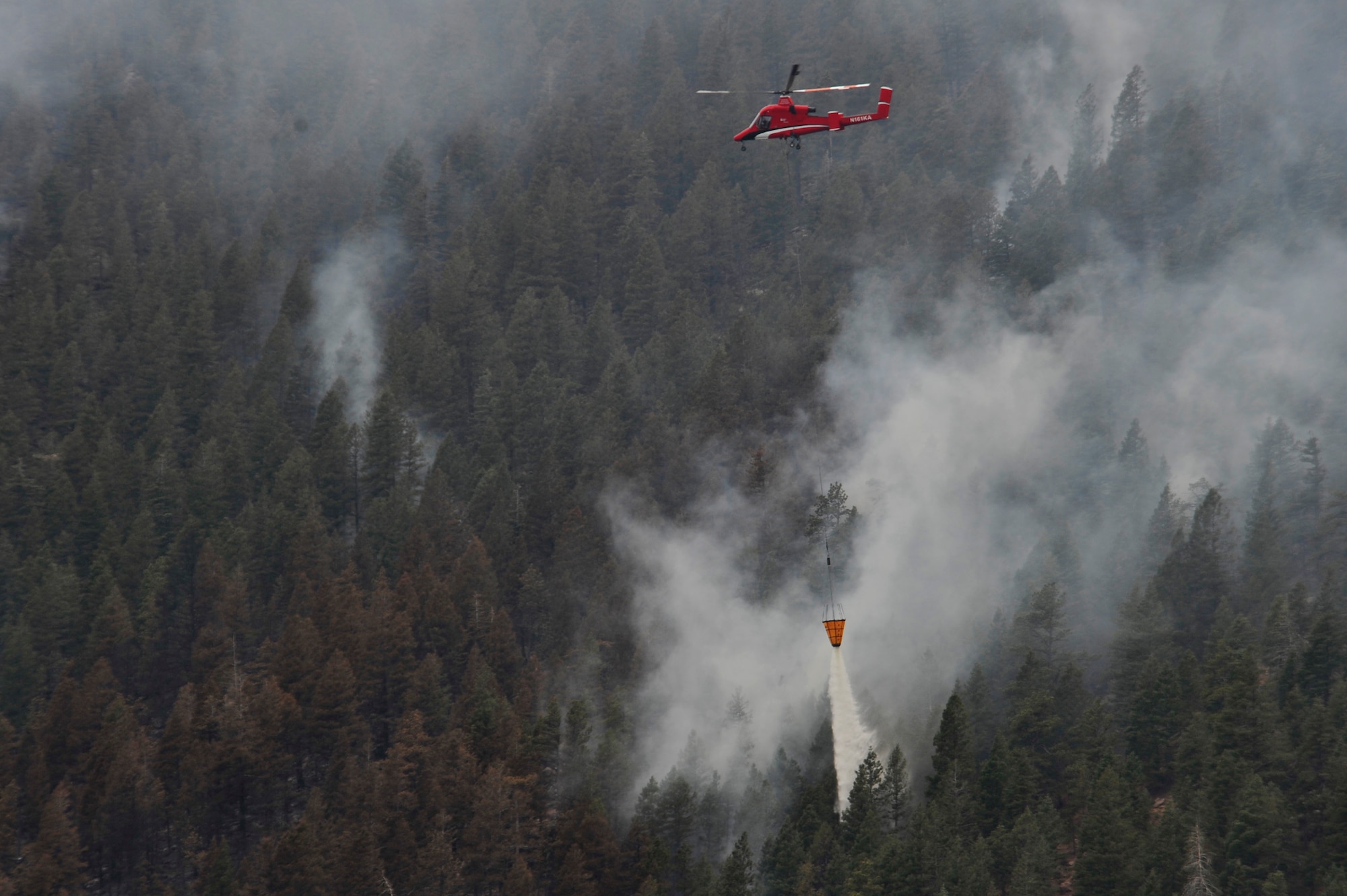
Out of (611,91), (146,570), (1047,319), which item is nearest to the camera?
(146,570)

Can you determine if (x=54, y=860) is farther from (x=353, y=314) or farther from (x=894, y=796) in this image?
(x=353, y=314)

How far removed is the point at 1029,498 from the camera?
103312 mm

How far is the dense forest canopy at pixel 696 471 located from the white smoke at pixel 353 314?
1.50 feet

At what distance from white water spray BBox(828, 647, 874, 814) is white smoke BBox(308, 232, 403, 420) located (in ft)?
157

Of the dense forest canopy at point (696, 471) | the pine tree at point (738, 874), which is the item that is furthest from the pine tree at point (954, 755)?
the pine tree at point (738, 874)

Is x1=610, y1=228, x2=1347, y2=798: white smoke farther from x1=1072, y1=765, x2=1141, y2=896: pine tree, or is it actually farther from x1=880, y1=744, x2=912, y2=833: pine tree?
x1=1072, y1=765, x2=1141, y2=896: pine tree

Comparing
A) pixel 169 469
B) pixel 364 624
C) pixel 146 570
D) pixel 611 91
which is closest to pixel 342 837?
pixel 364 624

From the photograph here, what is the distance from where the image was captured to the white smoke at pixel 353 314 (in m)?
122

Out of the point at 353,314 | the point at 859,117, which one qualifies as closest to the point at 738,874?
the point at 859,117

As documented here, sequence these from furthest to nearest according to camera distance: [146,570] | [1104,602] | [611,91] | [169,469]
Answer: [611,91] < [169,469] < [146,570] < [1104,602]

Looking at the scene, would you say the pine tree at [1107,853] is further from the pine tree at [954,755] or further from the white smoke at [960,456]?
the white smoke at [960,456]

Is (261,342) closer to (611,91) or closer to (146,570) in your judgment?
(146,570)

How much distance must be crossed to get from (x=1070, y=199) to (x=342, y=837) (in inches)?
3145

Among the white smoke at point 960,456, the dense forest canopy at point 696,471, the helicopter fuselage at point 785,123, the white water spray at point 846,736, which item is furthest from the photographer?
the white smoke at point 960,456
